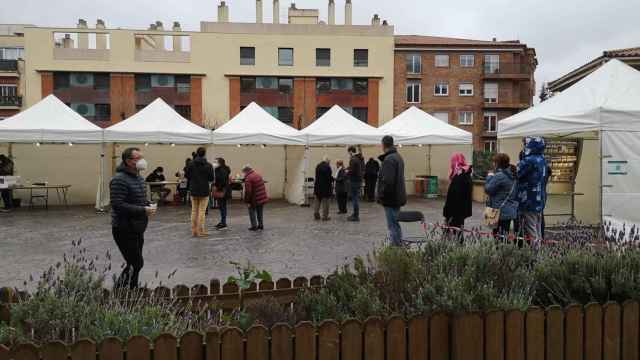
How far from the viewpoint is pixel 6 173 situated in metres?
16.5

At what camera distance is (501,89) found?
54688mm

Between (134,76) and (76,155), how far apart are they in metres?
31.9

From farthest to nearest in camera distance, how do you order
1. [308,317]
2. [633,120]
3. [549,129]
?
[549,129] < [633,120] < [308,317]

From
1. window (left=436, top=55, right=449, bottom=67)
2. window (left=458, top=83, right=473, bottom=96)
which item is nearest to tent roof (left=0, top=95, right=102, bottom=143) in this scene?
window (left=436, top=55, right=449, bottom=67)

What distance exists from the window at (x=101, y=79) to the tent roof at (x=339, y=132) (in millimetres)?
35000

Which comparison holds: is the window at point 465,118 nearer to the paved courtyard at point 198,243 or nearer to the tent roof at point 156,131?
the paved courtyard at point 198,243

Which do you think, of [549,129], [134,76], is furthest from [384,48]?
[549,129]

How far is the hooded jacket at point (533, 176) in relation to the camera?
7086 mm

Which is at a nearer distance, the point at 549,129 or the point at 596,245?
the point at 596,245

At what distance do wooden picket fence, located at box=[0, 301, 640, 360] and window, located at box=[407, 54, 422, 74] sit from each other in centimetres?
5224

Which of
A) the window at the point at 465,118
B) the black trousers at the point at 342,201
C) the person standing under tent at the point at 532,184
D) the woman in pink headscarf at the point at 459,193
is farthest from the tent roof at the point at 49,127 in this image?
the window at the point at 465,118

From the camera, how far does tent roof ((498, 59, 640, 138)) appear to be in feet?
31.0

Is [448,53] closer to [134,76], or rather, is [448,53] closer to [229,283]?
[134,76]

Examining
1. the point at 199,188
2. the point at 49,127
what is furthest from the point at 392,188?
the point at 49,127
